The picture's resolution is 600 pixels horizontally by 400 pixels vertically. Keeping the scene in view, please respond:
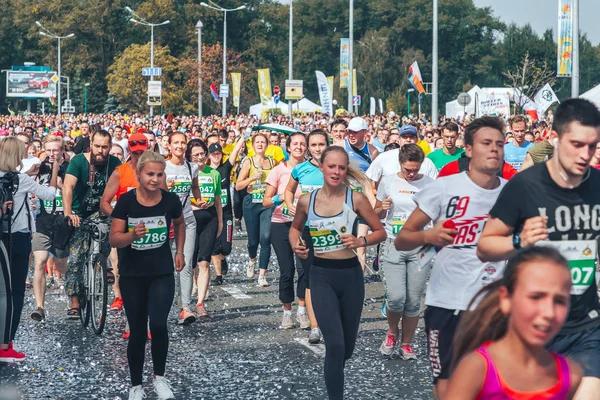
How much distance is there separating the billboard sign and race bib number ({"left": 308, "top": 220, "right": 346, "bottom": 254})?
105674 mm

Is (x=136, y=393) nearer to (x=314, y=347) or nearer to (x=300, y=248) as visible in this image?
(x=300, y=248)

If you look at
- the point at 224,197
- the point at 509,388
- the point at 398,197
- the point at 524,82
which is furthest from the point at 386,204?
the point at 524,82

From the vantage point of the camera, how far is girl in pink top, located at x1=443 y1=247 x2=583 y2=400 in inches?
126

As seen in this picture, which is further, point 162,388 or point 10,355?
point 10,355

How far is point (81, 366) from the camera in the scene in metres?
8.95

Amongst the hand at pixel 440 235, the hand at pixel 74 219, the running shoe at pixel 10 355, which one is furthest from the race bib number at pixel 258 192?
the hand at pixel 440 235

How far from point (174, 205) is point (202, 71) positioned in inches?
2671

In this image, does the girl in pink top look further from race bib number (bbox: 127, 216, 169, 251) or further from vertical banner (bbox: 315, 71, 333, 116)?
vertical banner (bbox: 315, 71, 333, 116)

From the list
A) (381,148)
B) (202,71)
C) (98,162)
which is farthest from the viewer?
(202,71)

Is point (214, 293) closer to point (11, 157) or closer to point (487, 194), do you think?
point (11, 157)

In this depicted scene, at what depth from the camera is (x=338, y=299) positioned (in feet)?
23.6

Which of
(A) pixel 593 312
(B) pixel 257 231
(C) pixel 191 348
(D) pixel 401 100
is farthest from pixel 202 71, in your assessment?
(A) pixel 593 312

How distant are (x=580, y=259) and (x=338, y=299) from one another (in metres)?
2.58

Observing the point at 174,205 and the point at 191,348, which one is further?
the point at 191,348
